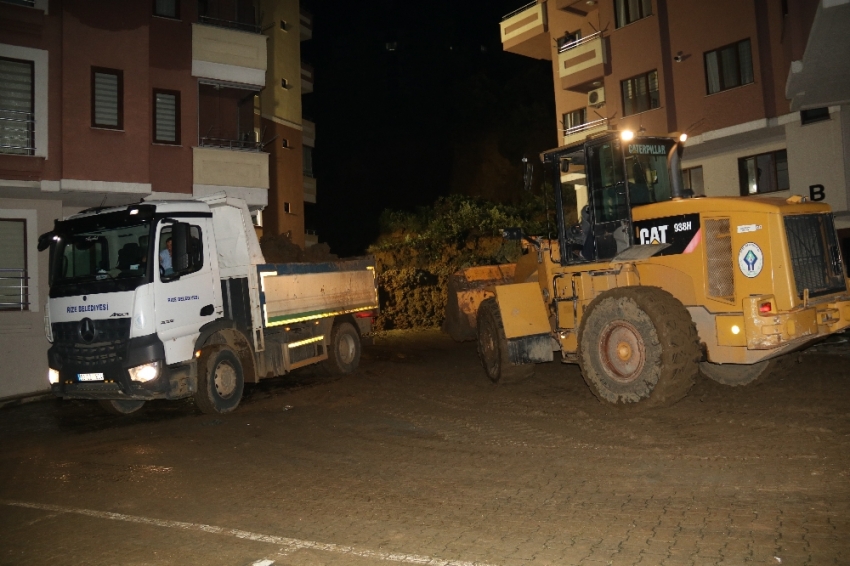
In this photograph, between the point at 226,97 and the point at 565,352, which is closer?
the point at 565,352

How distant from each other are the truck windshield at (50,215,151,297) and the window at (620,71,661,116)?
17196mm

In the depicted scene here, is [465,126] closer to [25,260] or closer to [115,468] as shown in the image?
[25,260]

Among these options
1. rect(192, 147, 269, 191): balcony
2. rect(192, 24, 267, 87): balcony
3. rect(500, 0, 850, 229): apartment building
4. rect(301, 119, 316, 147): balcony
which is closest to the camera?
rect(500, 0, 850, 229): apartment building

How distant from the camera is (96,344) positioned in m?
9.85

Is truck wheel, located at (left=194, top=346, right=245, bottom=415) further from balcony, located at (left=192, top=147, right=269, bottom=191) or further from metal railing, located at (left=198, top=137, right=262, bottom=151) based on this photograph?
metal railing, located at (left=198, top=137, right=262, bottom=151)

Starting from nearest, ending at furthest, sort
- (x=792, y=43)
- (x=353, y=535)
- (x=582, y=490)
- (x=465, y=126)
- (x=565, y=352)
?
(x=353, y=535) < (x=582, y=490) < (x=565, y=352) < (x=792, y=43) < (x=465, y=126)

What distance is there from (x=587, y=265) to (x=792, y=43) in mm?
8850

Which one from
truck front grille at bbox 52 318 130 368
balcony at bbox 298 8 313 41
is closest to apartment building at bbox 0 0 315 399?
truck front grille at bbox 52 318 130 368

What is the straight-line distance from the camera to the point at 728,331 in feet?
26.6

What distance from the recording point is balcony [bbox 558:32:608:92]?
23578mm

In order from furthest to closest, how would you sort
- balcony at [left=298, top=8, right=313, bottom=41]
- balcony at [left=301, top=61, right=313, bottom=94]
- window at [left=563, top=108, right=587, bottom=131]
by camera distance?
balcony at [left=301, top=61, right=313, bottom=94] < balcony at [left=298, top=8, right=313, bottom=41] < window at [left=563, top=108, right=587, bottom=131]

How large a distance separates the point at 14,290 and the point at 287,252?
260 inches

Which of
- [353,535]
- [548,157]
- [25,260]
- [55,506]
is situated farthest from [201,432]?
[25,260]

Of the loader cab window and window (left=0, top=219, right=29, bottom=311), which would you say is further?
window (left=0, top=219, right=29, bottom=311)
